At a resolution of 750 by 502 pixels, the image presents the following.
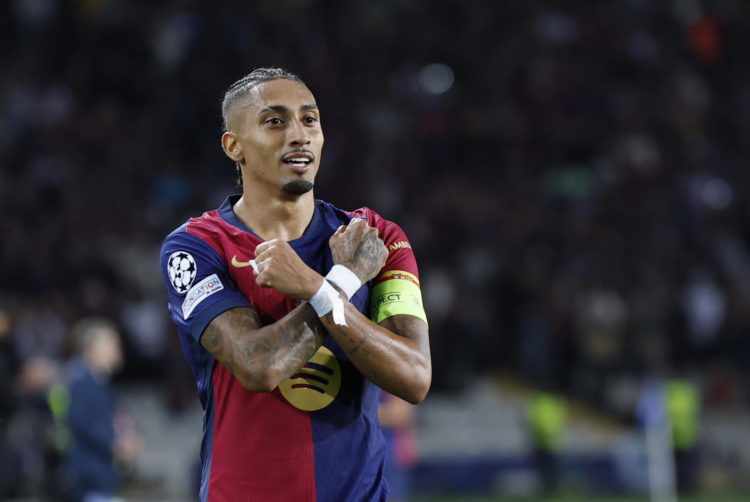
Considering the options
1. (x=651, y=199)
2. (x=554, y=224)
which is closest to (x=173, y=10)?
(x=554, y=224)

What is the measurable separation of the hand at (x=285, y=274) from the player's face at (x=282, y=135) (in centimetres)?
35

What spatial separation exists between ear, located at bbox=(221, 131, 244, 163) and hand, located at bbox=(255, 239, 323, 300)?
0.54 meters

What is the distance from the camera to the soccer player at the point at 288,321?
10.4 ft

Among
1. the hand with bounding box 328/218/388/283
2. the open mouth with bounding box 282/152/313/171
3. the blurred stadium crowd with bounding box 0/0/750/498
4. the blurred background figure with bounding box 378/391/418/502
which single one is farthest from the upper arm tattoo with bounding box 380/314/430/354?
the blurred stadium crowd with bounding box 0/0/750/498

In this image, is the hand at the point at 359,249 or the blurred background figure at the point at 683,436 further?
the blurred background figure at the point at 683,436

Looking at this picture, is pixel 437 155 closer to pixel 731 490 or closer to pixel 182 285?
pixel 731 490

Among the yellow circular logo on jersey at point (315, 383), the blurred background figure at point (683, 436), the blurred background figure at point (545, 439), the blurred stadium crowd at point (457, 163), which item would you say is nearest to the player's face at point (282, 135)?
the yellow circular logo on jersey at point (315, 383)

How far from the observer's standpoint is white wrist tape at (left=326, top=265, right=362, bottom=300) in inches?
127

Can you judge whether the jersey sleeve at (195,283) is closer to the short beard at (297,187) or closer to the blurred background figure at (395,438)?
the short beard at (297,187)

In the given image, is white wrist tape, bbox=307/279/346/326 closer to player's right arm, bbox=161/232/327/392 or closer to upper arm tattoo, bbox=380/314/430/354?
player's right arm, bbox=161/232/327/392

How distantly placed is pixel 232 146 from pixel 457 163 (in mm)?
15125

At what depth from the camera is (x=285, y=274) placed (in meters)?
3.14

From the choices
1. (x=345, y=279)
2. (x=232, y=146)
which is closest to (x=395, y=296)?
(x=345, y=279)

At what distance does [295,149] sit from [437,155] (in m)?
15.3
